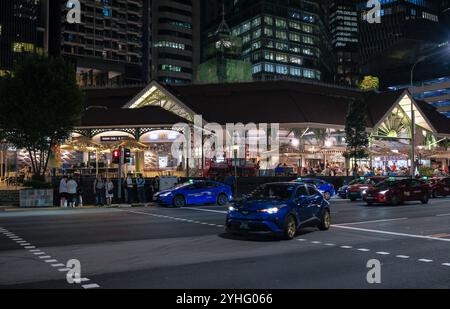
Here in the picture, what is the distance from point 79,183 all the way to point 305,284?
22789 mm

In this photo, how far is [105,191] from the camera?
27656mm

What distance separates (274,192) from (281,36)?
13207 centimetres

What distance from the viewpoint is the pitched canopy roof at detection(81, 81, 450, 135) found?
41.2 metres

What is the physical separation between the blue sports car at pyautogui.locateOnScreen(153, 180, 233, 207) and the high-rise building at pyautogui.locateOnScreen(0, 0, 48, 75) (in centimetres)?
7501

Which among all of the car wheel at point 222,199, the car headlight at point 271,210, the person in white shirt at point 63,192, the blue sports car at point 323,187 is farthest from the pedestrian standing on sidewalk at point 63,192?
the car headlight at point 271,210

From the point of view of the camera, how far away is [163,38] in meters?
130

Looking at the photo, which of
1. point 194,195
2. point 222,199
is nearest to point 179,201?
point 194,195

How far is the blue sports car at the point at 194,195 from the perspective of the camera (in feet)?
83.7

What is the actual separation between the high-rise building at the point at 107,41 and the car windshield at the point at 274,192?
97.6 meters

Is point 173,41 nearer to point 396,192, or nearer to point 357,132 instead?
point 357,132

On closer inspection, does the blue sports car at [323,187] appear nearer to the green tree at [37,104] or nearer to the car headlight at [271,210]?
the green tree at [37,104]

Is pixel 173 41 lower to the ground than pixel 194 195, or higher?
higher

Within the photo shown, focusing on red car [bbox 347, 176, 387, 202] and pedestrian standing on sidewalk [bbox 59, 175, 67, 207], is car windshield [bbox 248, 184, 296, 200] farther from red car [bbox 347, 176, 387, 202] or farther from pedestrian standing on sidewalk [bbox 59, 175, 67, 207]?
red car [bbox 347, 176, 387, 202]

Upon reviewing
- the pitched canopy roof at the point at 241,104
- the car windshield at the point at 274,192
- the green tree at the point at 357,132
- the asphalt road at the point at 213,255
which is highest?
the pitched canopy roof at the point at 241,104
